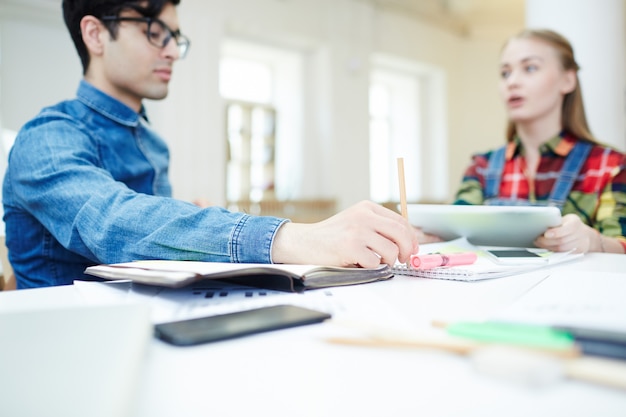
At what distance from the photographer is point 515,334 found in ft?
1.10

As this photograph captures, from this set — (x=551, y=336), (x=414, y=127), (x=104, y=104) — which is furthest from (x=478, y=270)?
(x=414, y=127)

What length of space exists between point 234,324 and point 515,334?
0.22m

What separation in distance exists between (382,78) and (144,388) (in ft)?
22.1

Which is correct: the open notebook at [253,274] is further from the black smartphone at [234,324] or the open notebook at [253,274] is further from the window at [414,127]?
the window at [414,127]

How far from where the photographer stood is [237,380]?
328 mm

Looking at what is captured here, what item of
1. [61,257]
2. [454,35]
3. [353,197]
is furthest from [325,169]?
[61,257]

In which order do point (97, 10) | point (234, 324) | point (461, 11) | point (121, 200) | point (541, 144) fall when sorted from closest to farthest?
point (234, 324) < point (121, 200) < point (97, 10) < point (541, 144) < point (461, 11)

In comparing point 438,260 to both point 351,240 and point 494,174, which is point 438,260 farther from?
point 494,174

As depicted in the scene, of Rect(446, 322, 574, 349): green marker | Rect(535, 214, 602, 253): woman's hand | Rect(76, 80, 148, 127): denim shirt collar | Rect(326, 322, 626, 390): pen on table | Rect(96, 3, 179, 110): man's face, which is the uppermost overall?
Rect(96, 3, 179, 110): man's face

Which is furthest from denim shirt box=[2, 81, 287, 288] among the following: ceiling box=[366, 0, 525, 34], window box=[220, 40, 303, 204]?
ceiling box=[366, 0, 525, 34]

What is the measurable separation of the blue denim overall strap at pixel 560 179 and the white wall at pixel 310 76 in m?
3.04

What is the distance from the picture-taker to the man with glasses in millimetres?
710

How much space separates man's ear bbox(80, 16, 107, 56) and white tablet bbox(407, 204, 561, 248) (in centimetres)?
84

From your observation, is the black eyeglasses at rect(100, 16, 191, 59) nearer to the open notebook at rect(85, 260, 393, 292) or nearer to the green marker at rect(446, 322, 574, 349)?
the open notebook at rect(85, 260, 393, 292)
